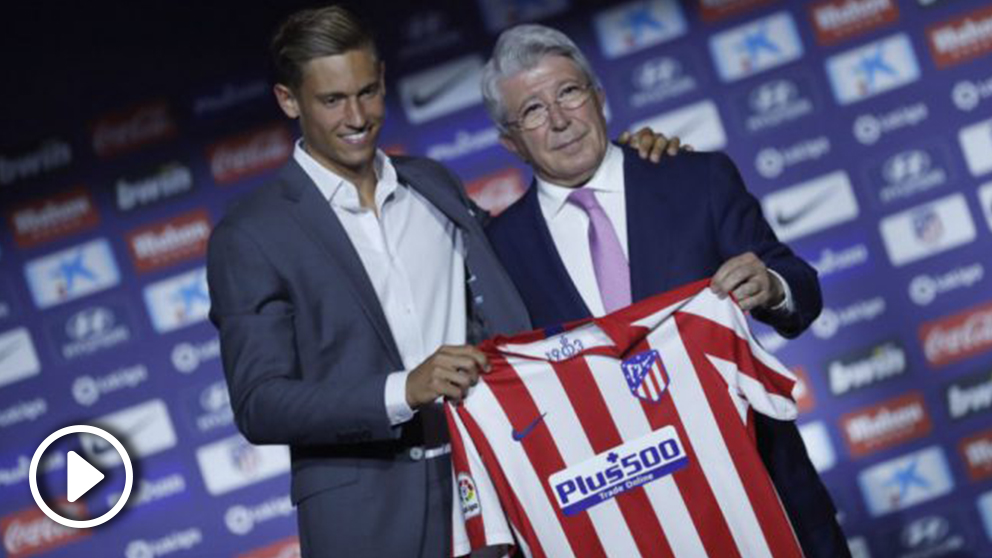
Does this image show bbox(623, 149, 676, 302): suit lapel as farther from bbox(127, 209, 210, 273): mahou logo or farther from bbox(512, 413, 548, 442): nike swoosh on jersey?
bbox(127, 209, 210, 273): mahou logo

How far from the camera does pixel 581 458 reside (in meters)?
2.31

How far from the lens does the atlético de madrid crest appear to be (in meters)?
2.29

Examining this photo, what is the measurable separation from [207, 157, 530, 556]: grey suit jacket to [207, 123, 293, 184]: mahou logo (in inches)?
82.3

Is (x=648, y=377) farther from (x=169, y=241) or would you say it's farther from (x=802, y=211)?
(x=169, y=241)

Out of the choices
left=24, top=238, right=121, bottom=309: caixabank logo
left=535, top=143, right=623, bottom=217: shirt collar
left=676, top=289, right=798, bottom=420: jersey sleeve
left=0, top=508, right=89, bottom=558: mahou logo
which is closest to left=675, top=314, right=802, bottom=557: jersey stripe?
left=676, top=289, right=798, bottom=420: jersey sleeve

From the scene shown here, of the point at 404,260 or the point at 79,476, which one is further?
the point at 79,476

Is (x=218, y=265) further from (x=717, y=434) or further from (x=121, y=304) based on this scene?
(x=121, y=304)

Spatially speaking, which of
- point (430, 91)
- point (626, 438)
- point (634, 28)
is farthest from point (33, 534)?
point (626, 438)

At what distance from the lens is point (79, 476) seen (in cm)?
470

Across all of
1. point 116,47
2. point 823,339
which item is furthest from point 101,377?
point 823,339

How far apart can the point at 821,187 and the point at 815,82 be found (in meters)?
0.32

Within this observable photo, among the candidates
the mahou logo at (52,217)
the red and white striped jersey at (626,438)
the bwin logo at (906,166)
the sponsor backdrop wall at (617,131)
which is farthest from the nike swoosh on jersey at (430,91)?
the red and white striped jersey at (626,438)

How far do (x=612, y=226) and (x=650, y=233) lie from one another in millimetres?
77

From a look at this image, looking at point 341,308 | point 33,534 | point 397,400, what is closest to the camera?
point 397,400
